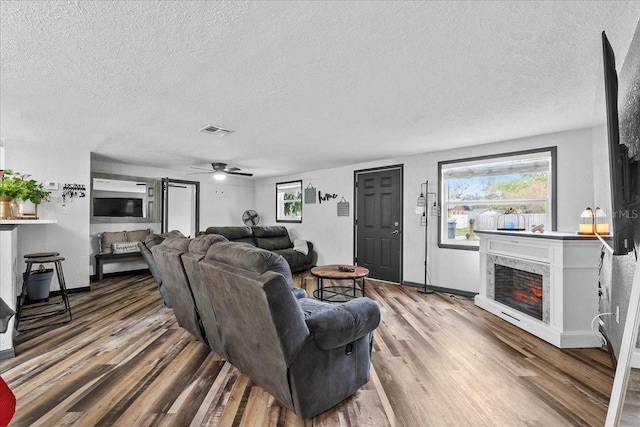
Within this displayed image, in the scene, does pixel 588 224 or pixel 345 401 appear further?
pixel 588 224

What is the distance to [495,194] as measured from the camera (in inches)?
167

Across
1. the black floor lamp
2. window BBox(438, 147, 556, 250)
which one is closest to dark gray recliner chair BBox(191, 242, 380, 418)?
window BBox(438, 147, 556, 250)

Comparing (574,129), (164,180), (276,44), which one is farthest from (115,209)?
(574,129)

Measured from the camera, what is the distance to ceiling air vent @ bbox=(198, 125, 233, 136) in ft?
11.4

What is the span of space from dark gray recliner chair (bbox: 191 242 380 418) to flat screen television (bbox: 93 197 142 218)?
483 cm

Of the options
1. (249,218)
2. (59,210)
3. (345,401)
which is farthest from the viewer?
(249,218)

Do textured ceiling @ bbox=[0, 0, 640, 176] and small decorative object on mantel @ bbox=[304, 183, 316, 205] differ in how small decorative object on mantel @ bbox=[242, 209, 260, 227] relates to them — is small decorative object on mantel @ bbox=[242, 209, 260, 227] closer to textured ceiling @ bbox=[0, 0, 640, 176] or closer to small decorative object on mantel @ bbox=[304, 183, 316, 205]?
small decorative object on mantel @ bbox=[304, 183, 316, 205]

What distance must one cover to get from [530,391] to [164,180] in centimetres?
680

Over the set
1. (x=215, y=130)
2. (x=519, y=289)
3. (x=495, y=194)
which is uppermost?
(x=215, y=130)

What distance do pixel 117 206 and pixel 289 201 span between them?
3.65m

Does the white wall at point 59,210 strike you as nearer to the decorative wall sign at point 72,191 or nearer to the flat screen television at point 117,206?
the decorative wall sign at point 72,191

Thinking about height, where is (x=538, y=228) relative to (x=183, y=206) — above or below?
below

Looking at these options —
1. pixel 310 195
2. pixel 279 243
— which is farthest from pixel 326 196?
pixel 279 243

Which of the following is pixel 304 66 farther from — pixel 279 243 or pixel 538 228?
pixel 279 243
